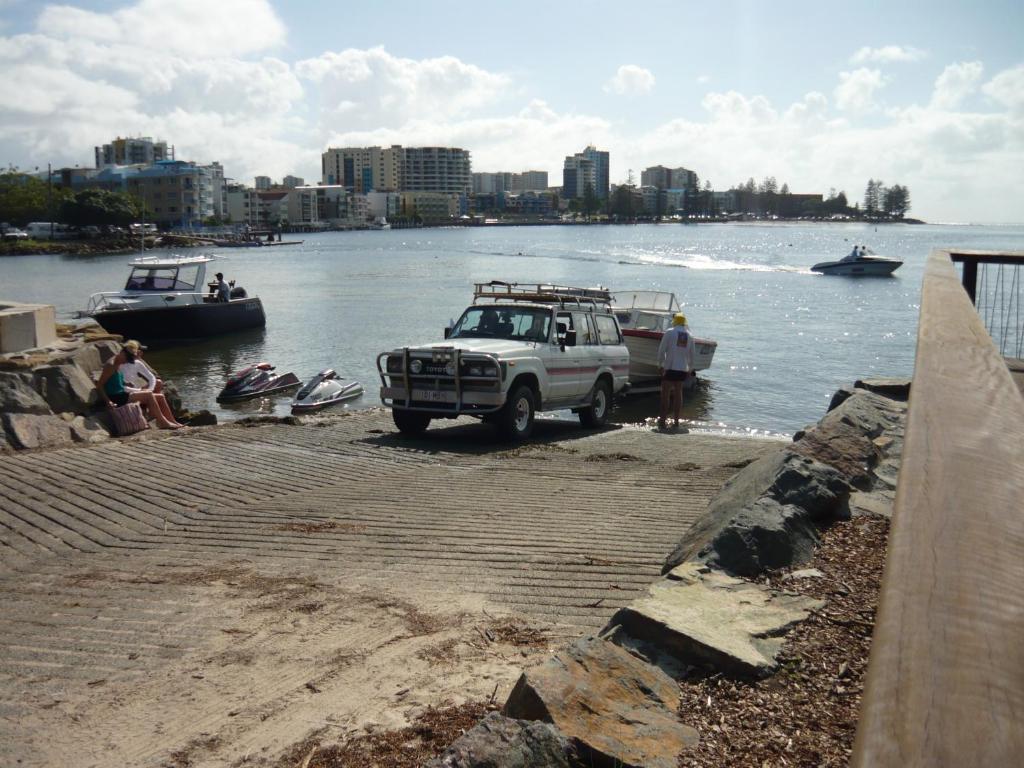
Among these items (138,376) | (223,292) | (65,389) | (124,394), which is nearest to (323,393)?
(138,376)

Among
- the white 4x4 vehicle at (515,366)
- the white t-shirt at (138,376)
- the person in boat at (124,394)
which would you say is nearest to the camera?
the white 4x4 vehicle at (515,366)

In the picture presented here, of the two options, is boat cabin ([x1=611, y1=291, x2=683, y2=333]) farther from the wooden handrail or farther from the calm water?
the wooden handrail

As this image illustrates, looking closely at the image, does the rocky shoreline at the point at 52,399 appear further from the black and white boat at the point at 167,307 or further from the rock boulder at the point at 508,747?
the black and white boat at the point at 167,307

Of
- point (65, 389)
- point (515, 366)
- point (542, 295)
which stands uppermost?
point (542, 295)

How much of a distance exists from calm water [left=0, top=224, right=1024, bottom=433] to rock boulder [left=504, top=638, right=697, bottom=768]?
1908cm

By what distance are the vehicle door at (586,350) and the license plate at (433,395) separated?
2.72 metres

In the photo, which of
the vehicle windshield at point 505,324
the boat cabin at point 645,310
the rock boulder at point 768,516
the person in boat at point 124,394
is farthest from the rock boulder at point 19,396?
the boat cabin at point 645,310

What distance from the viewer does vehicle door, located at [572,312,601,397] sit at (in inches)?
641

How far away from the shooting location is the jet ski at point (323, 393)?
23.2 m

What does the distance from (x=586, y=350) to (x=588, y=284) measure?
52925mm

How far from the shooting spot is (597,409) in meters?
17.1

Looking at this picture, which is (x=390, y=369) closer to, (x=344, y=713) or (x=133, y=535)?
(x=133, y=535)

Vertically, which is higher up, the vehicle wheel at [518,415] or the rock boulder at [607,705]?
the rock boulder at [607,705]

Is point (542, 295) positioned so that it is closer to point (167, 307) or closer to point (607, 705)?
point (607, 705)
